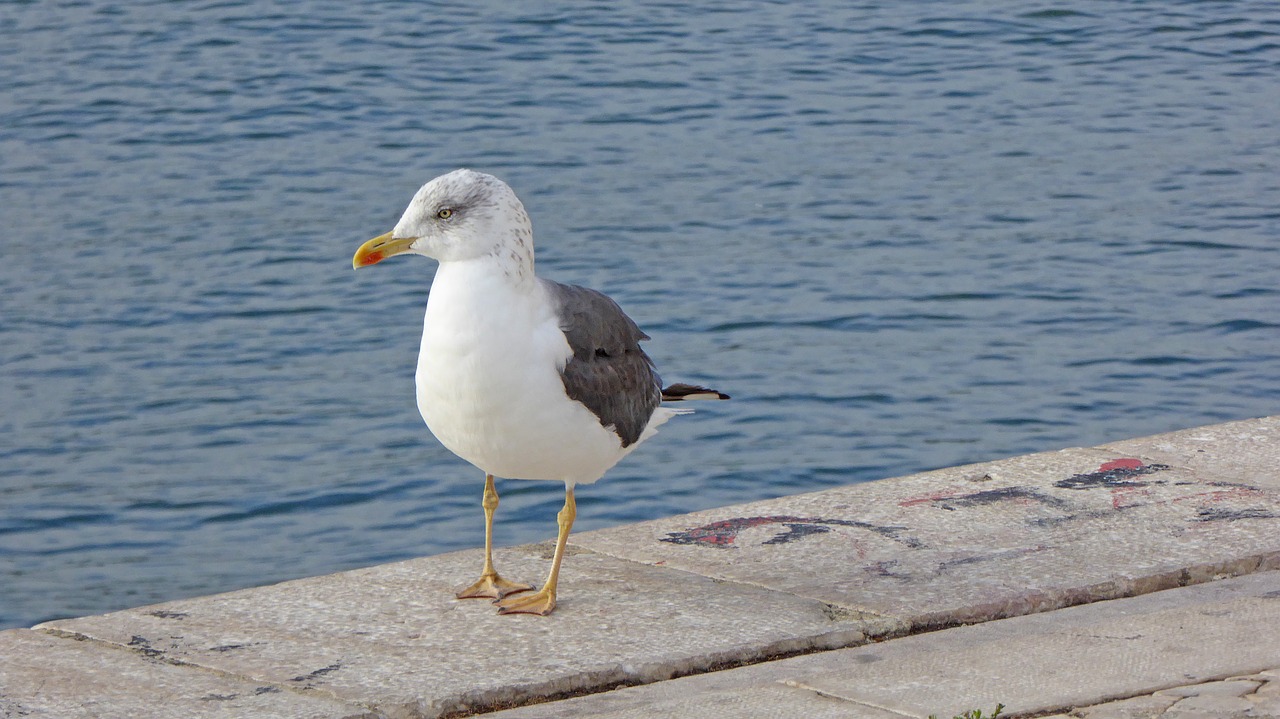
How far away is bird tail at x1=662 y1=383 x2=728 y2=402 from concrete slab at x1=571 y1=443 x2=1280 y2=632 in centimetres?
44

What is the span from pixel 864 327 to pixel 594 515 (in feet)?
10.7

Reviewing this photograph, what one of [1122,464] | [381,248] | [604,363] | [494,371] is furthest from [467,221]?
[1122,464]

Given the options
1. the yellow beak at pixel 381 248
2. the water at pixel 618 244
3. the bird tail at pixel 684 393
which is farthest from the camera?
the water at pixel 618 244

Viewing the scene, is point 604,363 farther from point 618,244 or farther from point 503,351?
point 618,244

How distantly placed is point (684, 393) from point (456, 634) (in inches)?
48.4

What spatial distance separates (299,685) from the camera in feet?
14.5

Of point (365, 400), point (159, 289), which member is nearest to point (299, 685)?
point (365, 400)

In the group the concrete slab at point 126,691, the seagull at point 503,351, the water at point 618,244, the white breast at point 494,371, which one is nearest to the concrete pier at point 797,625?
the concrete slab at point 126,691

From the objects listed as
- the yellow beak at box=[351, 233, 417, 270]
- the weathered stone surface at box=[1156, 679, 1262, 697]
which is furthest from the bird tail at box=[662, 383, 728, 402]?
the weathered stone surface at box=[1156, 679, 1262, 697]

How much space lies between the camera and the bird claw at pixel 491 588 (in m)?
5.16

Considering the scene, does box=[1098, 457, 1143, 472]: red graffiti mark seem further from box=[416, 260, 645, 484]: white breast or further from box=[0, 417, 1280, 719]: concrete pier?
box=[416, 260, 645, 484]: white breast

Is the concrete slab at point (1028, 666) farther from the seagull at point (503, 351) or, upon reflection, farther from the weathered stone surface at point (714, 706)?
the seagull at point (503, 351)

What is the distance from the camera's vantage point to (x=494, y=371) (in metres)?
4.78

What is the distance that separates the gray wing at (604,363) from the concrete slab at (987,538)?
527 mm
